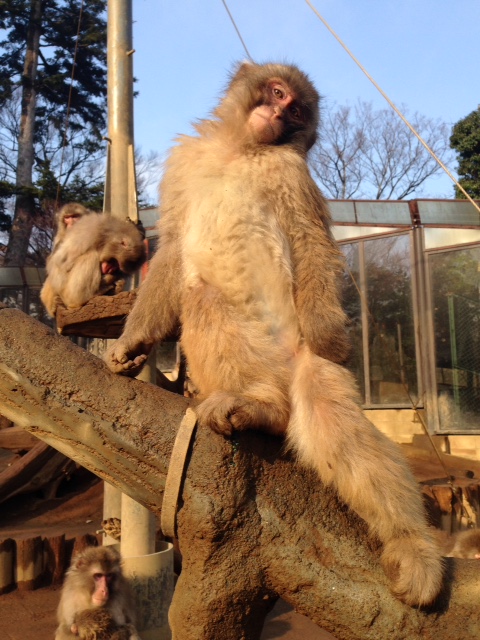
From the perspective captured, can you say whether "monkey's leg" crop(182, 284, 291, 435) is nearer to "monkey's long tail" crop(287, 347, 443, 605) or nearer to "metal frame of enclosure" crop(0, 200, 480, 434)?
"monkey's long tail" crop(287, 347, 443, 605)

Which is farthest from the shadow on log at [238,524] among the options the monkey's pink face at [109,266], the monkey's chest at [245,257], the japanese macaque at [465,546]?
the japanese macaque at [465,546]

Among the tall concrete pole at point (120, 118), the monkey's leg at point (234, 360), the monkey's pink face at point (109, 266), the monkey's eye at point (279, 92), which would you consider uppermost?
the tall concrete pole at point (120, 118)

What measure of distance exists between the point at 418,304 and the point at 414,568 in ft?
31.5

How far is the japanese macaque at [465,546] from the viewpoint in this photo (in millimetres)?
6160

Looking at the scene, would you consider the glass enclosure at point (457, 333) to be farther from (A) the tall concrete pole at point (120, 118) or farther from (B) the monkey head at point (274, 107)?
(B) the monkey head at point (274, 107)

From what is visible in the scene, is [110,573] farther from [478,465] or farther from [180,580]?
[478,465]

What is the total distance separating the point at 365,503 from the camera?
2137 mm

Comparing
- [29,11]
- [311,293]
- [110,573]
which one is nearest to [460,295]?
[110,573]

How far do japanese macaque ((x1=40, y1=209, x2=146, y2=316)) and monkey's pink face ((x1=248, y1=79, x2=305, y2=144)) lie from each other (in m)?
2.73

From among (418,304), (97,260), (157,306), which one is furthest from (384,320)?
(157,306)

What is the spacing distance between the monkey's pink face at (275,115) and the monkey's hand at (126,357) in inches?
40.1

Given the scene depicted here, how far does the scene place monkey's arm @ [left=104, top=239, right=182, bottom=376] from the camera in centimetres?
267

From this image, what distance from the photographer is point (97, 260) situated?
5.63 meters

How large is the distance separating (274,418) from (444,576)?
0.70 metres
